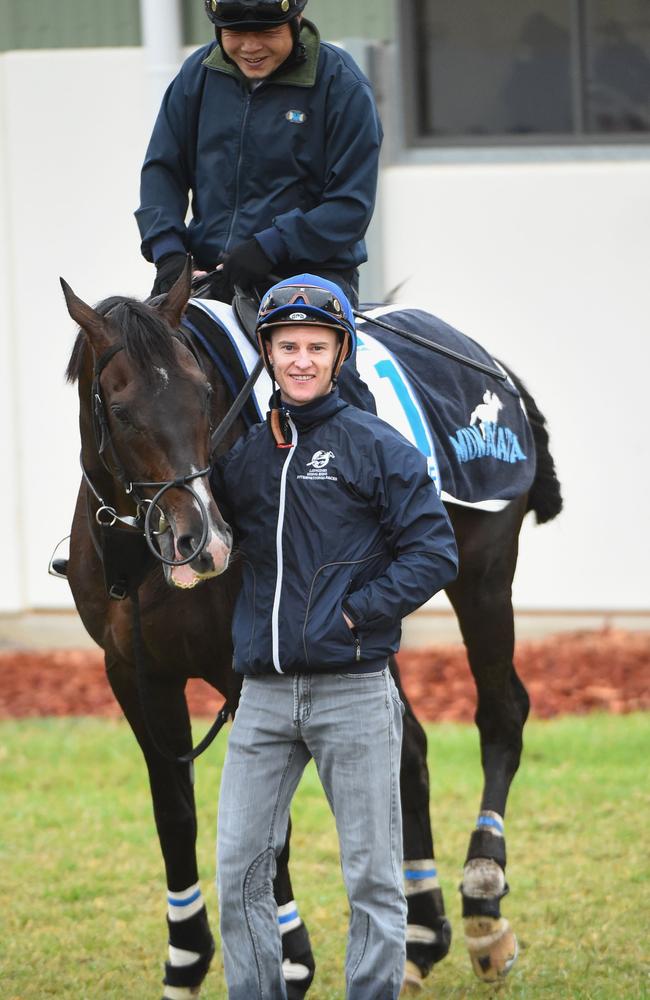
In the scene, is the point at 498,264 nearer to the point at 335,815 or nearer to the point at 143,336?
the point at 143,336

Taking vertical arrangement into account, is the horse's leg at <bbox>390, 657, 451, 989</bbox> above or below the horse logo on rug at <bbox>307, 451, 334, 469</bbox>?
below

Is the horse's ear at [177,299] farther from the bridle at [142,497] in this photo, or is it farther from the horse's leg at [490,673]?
the horse's leg at [490,673]

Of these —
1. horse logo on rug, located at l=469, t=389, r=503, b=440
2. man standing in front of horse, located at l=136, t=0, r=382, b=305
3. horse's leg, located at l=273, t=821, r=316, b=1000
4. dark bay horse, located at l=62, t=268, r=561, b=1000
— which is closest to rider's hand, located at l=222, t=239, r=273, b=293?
man standing in front of horse, located at l=136, t=0, r=382, b=305

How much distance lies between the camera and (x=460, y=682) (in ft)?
29.8

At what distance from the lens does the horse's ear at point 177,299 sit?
4.11 m

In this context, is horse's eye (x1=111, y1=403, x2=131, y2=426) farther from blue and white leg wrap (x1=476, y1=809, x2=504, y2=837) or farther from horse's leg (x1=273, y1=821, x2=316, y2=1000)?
blue and white leg wrap (x1=476, y1=809, x2=504, y2=837)

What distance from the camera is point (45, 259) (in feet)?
32.7

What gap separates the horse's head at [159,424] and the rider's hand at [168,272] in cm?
48

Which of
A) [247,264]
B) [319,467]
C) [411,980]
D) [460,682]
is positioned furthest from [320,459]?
[460,682]

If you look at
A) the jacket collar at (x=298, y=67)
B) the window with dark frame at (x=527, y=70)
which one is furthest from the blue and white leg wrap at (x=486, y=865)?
the window with dark frame at (x=527, y=70)

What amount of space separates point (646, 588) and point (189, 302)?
5.60m

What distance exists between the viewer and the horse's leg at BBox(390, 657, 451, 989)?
5.12 metres

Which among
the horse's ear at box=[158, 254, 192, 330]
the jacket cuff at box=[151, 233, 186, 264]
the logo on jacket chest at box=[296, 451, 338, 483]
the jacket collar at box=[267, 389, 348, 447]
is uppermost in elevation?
the jacket cuff at box=[151, 233, 186, 264]

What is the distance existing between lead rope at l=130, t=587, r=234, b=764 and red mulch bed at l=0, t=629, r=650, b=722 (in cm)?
406
